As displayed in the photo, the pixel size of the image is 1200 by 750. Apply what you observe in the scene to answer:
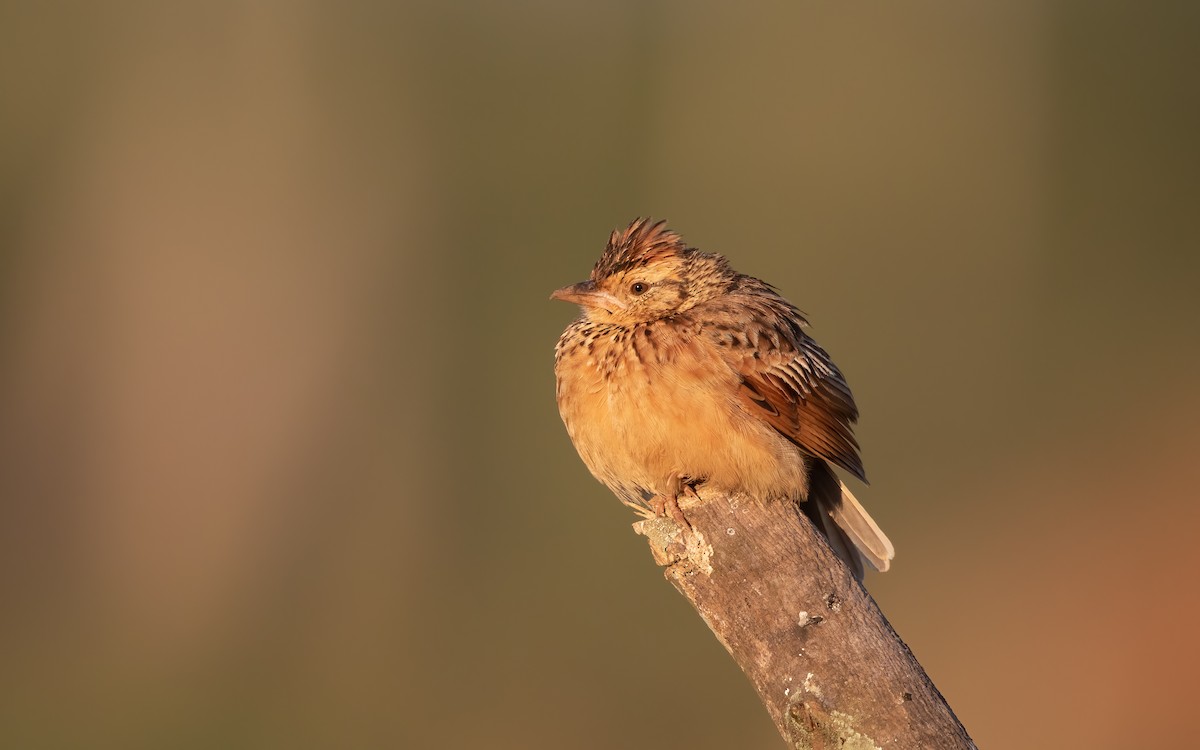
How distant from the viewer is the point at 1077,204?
46.2 ft

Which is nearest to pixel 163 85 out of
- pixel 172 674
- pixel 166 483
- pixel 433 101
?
pixel 433 101

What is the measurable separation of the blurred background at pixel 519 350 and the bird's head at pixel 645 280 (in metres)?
4.30

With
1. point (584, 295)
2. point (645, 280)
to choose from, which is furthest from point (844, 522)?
point (584, 295)

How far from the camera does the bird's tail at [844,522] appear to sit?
4.72 m

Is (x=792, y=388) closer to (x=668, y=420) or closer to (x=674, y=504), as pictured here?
(x=668, y=420)

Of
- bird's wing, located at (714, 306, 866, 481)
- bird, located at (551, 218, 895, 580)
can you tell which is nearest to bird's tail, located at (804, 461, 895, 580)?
bird, located at (551, 218, 895, 580)

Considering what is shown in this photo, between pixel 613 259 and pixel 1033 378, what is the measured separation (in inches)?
317

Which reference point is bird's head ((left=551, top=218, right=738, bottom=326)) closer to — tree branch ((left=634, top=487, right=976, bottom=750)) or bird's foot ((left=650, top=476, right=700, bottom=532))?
bird's foot ((left=650, top=476, right=700, bottom=532))

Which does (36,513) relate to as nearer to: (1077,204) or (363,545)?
(363,545)

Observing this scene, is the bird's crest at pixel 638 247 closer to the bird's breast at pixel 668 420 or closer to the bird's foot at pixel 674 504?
the bird's breast at pixel 668 420

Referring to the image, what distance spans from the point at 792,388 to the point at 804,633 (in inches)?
73.2

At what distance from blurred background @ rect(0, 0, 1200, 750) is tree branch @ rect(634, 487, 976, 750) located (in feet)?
18.0

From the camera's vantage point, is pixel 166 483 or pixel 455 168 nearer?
pixel 166 483

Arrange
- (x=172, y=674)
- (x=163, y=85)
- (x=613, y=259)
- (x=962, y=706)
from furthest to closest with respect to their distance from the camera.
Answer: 1. (x=163, y=85)
2. (x=172, y=674)
3. (x=962, y=706)
4. (x=613, y=259)
